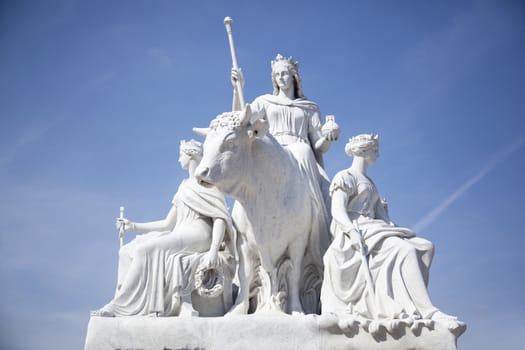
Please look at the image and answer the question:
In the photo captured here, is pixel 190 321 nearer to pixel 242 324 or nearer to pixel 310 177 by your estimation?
pixel 242 324

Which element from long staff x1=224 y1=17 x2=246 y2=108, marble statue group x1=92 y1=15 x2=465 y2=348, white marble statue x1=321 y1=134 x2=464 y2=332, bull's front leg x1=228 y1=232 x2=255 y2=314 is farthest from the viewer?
long staff x1=224 y1=17 x2=246 y2=108

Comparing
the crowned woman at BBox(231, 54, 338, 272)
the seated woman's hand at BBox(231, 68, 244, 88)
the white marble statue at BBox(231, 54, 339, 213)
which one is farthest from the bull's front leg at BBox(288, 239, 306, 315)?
the seated woman's hand at BBox(231, 68, 244, 88)

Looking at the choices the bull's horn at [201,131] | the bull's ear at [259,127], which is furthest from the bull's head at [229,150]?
the bull's horn at [201,131]

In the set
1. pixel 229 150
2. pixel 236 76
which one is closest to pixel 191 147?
pixel 236 76

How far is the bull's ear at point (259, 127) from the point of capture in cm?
767

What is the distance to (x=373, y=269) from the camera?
7.64 meters

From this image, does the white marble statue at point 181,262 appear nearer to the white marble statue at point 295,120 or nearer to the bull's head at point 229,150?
the bull's head at point 229,150

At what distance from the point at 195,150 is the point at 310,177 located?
1639 millimetres

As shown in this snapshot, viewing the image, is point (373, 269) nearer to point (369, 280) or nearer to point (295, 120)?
point (369, 280)

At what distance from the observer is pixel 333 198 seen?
8203 mm

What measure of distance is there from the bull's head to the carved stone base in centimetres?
150

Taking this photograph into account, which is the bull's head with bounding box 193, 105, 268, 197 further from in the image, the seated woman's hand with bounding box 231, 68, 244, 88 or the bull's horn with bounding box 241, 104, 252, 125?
the seated woman's hand with bounding box 231, 68, 244, 88

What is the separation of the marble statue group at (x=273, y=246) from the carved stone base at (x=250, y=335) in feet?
0.40

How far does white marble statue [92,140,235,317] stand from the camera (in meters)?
7.72
